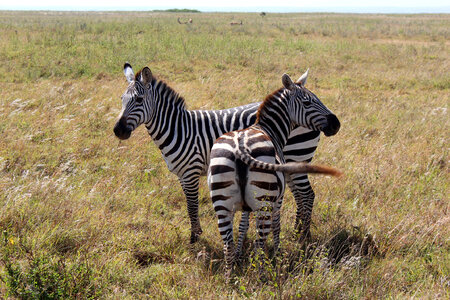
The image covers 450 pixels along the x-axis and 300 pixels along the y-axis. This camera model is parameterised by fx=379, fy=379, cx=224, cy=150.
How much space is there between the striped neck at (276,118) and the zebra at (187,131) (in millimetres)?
446

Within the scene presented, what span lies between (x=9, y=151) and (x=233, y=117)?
416 centimetres

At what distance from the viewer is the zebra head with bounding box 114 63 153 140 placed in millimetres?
4566

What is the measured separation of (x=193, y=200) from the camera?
4.86 metres

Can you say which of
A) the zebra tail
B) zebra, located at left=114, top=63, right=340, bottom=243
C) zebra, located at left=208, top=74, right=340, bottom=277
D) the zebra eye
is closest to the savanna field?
zebra, located at left=208, top=74, right=340, bottom=277

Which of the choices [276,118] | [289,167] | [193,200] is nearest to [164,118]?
[193,200]

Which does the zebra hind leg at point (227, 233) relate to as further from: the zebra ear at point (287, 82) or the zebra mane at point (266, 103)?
the zebra ear at point (287, 82)

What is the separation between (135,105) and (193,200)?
140cm

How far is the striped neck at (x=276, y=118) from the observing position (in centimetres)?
441

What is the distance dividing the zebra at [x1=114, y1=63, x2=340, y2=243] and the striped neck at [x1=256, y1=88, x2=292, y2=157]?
1.46 feet

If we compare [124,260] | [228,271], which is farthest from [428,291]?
[124,260]

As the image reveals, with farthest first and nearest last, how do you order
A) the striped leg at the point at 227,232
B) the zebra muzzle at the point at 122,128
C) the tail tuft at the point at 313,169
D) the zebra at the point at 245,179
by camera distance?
1. the zebra muzzle at the point at 122,128
2. the striped leg at the point at 227,232
3. the zebra at the point at 245,179
4. the tail tuft at the point at 313,169

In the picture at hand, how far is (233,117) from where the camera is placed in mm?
5199

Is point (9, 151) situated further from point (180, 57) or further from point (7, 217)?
point (180, 57)

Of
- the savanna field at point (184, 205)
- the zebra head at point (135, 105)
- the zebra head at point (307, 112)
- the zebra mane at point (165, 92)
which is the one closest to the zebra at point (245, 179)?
the savanna field at point (184, 205)
